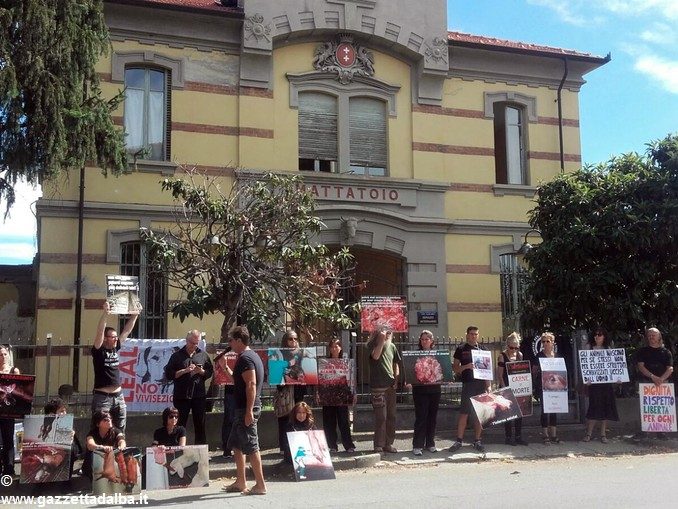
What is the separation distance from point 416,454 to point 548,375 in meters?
2.78

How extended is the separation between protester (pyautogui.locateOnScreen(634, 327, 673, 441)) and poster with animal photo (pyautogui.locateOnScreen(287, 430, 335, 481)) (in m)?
5.94

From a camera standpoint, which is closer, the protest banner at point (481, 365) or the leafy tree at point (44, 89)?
the leafy tree at point (44, 89)

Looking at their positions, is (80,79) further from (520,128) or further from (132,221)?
(520,128)

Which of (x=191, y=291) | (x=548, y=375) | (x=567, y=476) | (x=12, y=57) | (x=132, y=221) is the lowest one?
(x=567, y=476)

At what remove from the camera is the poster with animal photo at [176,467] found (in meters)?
8.99

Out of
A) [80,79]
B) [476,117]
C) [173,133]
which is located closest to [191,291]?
[80,79]

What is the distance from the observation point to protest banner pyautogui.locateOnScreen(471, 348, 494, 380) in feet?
38.7

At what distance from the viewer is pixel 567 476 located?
975cm

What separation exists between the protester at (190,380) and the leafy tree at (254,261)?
1070 millimetres

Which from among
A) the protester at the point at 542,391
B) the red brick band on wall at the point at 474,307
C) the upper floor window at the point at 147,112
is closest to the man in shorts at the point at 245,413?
the protester at the point at 542,391

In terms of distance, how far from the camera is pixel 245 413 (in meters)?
8.70

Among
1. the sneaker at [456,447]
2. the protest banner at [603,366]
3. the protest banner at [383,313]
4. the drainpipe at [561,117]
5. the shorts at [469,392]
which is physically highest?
the drainpipe at [561,117]

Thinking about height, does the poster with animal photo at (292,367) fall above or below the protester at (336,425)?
above

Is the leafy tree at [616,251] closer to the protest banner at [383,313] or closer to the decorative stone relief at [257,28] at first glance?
the protest banner at [383,313]
